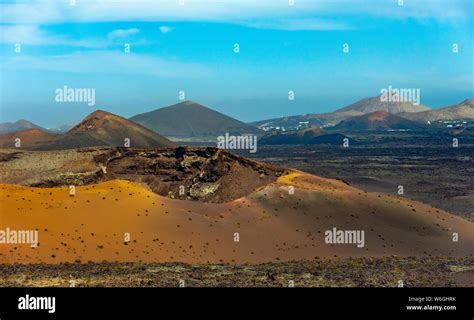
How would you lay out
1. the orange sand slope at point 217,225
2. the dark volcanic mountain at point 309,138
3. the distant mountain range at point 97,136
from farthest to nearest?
the dark volcanic mountain at point 309,138 < the distant mountain range at point 97,136 < the orange sand slope at point 217,225

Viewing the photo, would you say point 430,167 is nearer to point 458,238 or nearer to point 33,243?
point 458,238

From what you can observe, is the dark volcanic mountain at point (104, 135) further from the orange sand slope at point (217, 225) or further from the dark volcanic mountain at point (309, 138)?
the orange sand slope at point (217, 225)

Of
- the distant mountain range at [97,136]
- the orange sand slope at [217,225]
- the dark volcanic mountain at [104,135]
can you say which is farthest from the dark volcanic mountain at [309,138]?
the orange sand slope at [217,225]

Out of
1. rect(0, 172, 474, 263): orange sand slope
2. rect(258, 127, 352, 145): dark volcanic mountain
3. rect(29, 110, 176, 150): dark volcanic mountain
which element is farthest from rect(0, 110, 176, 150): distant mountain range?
rect(0, 172, 474, 263): orange sand slope

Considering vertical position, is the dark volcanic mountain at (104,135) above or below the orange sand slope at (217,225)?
above

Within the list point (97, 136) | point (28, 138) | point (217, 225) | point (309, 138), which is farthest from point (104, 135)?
point (309, 138)

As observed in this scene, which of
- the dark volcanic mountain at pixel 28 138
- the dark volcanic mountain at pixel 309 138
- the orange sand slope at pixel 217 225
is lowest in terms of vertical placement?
the orange sand slope at pixel 217 225

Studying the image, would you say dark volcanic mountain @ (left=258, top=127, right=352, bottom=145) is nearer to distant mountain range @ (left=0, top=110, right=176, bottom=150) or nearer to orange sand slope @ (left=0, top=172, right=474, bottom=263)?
distant mountain range @ (left=0, top=110, right=176, bottom=150)

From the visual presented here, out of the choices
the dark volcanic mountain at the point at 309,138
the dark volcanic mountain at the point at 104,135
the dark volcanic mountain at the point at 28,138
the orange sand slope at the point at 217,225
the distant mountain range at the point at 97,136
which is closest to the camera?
the orange sand slope at the point at 217,225

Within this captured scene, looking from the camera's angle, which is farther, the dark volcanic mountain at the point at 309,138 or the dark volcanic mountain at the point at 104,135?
the dark volcanic mountain at the point at 309,138
